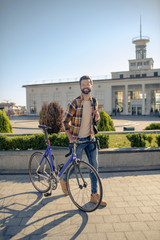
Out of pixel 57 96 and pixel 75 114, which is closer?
pixel 75 114

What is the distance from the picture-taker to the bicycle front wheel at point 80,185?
3.25m

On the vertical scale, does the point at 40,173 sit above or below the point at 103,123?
below

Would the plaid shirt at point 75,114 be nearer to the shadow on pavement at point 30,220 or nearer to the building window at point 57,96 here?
the shadow on pavement at point 30,220

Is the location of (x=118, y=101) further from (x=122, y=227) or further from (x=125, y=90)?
(x=122, y=227)

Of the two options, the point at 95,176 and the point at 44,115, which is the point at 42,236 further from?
the point at 44,115

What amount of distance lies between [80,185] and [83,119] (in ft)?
3.98

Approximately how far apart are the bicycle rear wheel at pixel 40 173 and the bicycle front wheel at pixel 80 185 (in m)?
0.63

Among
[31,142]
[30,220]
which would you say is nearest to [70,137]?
[30,220]

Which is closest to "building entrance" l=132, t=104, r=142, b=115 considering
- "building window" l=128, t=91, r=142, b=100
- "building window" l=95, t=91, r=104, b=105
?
"building window" l=128, t=91, r=142, b=100

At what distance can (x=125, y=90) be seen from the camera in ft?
160

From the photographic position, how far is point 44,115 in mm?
9062

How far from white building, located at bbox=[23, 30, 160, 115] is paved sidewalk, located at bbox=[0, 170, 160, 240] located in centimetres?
4643

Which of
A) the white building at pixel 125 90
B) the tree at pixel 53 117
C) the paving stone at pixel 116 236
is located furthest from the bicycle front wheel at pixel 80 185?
Result: the white building at pixel 125 90

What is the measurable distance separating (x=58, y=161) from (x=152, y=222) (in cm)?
309
